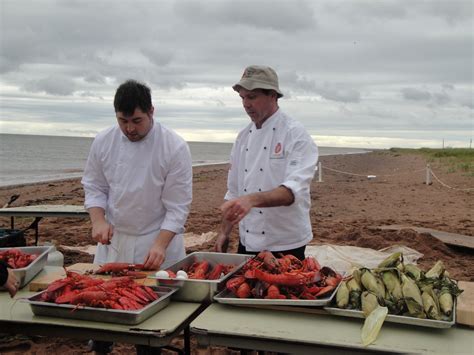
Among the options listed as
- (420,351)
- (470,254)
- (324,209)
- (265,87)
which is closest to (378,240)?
(470,254)

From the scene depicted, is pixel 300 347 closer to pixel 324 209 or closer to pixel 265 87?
pixel 265 87

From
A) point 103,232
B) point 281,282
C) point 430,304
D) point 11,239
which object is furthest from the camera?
point 11,239

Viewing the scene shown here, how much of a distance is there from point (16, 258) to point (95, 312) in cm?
119

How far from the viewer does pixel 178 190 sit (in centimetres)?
350

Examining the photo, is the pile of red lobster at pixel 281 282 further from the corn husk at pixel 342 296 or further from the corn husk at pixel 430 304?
the corn husk at pixel 430 304

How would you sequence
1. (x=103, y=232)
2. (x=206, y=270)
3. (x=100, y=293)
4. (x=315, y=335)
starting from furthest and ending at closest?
(x=103, y=232) < (x=206, y=270) < (x=100, y=293) < (x=315, y=335)

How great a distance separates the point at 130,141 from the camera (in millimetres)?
3551

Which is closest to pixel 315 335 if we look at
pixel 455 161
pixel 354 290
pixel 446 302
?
pixel 354 290

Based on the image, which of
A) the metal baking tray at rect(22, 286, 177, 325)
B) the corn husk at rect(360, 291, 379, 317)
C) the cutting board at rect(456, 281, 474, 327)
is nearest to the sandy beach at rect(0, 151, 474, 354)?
the metal baking tray at rect(22, 286, 177, 325)

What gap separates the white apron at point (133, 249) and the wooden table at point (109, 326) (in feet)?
3.20

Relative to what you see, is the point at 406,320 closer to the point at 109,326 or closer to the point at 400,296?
the point at 400,296

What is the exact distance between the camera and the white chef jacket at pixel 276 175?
349cm

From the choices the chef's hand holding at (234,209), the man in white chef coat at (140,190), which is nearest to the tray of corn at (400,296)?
the chef's hand holding at (234,209)

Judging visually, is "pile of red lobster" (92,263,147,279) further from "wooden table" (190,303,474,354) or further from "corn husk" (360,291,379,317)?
"corn husk" (360,291,379,317)
